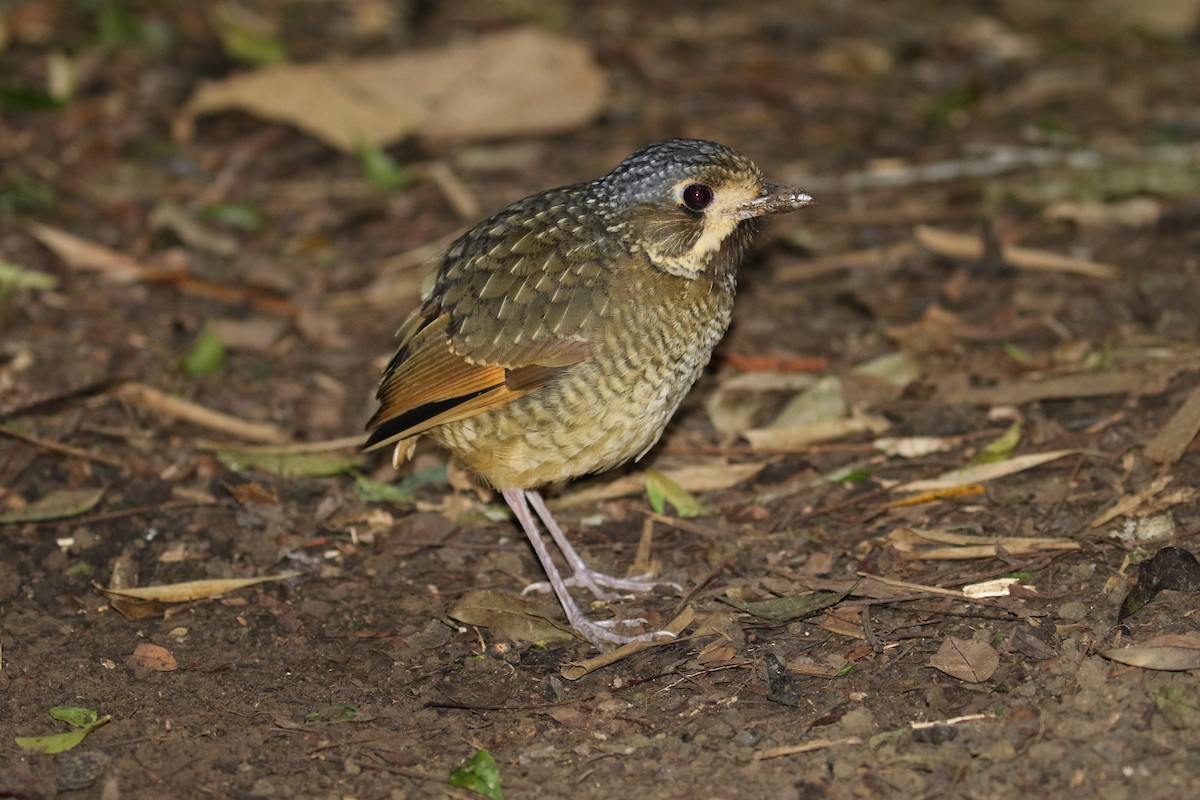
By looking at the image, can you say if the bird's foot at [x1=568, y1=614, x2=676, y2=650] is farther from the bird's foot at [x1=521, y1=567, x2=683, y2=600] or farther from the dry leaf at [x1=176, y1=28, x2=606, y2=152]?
the dry leaf at [x1=176, y1=28, x2=606, y2=152]

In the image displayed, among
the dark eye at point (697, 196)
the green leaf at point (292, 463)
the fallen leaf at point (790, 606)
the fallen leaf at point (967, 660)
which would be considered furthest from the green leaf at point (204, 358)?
the fallen leaf at point (967, 660)

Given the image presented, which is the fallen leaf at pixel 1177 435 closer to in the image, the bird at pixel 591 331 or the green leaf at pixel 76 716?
the bird at pixel 591 331

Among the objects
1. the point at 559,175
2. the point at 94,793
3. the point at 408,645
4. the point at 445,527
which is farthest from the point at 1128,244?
the point at 94,793

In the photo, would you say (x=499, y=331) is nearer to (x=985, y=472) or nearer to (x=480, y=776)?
(x=480, y=776)

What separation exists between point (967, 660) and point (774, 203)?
1731 mm

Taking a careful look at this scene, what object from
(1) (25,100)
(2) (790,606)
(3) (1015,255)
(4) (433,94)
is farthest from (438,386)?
(1) (25,100)

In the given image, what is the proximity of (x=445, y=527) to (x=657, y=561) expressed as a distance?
2.85 feet

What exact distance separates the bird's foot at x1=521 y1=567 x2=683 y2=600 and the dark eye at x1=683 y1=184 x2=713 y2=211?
4.47 ft

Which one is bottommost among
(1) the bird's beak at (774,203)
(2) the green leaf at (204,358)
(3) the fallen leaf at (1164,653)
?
(2) the green leaf at (204,358)

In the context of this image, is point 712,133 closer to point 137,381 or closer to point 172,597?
point 137,381

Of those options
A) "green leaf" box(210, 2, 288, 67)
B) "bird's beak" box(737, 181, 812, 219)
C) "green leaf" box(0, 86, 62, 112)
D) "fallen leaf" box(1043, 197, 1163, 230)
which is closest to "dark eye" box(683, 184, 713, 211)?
"bird's beak" box(737, 181, 812, 219)

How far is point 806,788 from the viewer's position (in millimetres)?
3832

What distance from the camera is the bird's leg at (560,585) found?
475 centimetres

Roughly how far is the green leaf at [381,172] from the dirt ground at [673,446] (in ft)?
→ 0.47
